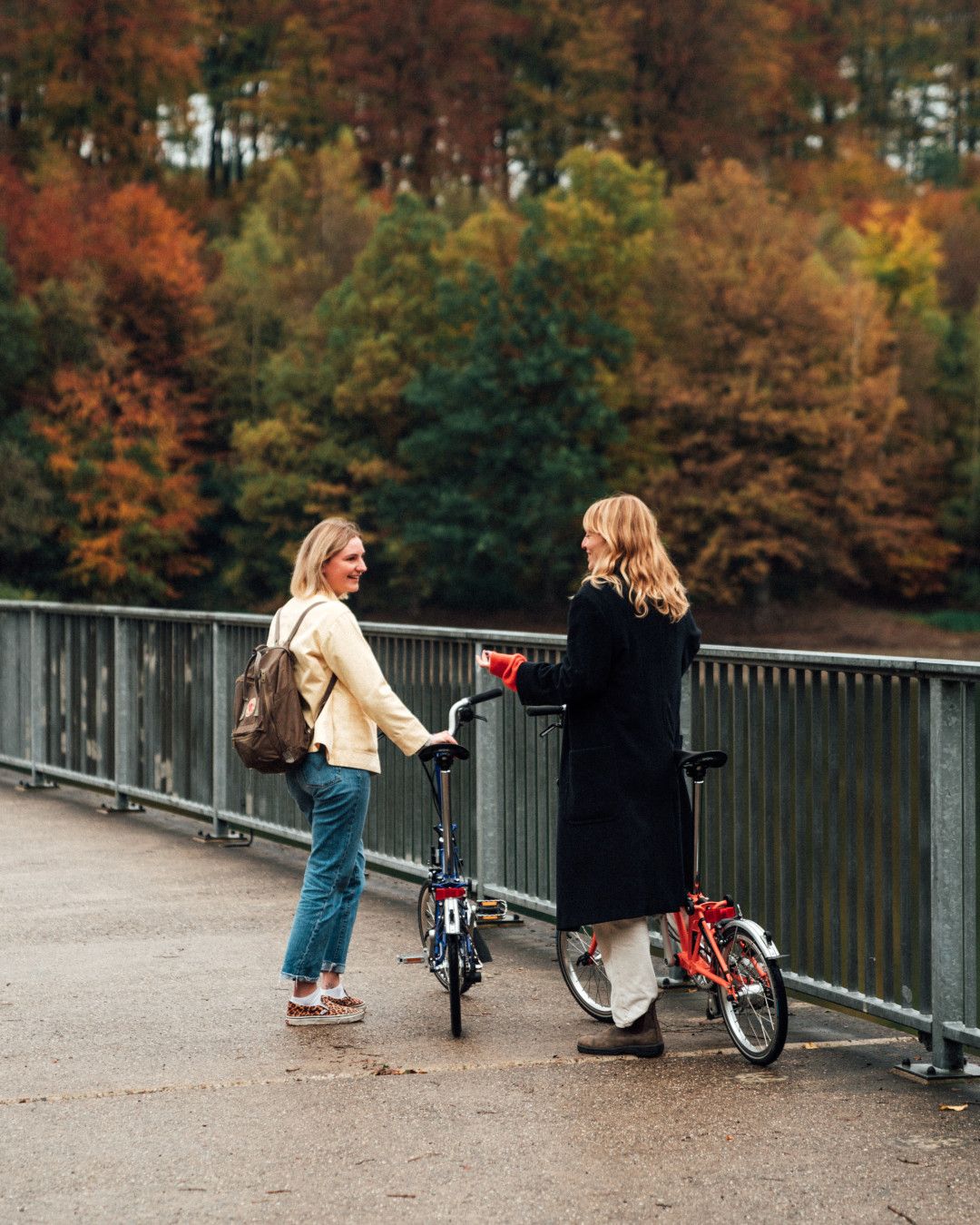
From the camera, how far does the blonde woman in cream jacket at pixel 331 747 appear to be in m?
6.73

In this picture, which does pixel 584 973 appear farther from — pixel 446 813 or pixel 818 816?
pixel 818 816

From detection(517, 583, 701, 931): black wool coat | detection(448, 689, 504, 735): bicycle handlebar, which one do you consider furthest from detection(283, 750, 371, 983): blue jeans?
detection(517, 583, 701, 931): black wool coat

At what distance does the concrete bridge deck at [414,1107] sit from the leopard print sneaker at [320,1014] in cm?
6

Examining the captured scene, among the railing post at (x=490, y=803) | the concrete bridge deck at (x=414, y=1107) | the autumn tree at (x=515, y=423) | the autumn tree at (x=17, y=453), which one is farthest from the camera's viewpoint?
the autumn tree at (x=515, y=423)

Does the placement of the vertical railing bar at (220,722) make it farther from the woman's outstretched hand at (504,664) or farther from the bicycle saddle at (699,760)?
the bicycle saddle at (699,760)

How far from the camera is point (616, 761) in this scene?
6.21m

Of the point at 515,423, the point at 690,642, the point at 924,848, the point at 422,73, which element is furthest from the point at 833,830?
the point at 422,73

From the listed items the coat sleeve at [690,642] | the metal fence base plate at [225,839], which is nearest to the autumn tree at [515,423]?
the metal fence base plate at [225,839]

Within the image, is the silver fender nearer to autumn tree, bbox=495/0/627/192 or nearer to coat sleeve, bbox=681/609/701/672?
coat sleeve, bbox=681/609/701/672

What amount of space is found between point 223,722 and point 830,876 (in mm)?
5520

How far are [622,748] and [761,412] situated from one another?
5423 cm

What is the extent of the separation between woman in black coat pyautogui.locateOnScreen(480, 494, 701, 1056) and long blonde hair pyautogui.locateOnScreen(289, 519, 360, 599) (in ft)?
2.80

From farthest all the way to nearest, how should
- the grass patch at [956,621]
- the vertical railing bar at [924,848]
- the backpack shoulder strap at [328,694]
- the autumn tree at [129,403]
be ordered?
the grass patch at [956,621] → the autumn tree at [129,403] → the backpack shoulder strap at [328,694] → the vertical railing bar at [924,848]

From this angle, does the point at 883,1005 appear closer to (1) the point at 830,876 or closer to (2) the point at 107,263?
(1) the point at 830,876
